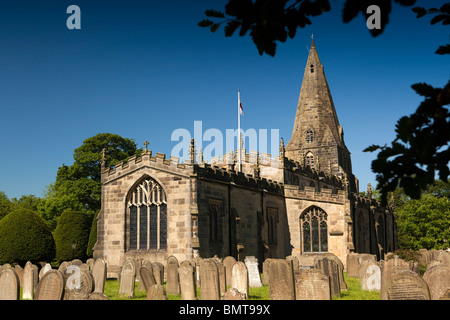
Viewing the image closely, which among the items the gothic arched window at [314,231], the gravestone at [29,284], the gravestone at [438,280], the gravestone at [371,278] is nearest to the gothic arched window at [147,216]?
the gravestone at [29,284]

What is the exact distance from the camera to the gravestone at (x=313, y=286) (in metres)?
10.2

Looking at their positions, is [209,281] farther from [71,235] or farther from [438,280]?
[71,235]

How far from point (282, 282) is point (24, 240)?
21.3 metres

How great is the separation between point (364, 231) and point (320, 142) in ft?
50.3

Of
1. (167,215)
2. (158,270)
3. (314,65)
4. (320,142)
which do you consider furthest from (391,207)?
(158,270)

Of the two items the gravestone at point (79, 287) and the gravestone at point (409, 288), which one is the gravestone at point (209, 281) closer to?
the gravestone at point (79, 287)

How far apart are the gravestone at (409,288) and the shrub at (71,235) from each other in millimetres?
30177

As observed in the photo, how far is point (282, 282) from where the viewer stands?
1192cm

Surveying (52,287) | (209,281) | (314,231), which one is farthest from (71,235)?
(52,287)

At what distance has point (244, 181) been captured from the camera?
27.5m

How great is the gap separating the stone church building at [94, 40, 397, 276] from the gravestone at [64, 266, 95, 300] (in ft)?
37.2

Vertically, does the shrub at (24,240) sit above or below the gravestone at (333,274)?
above

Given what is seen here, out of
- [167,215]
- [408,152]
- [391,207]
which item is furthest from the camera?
[391,207]
